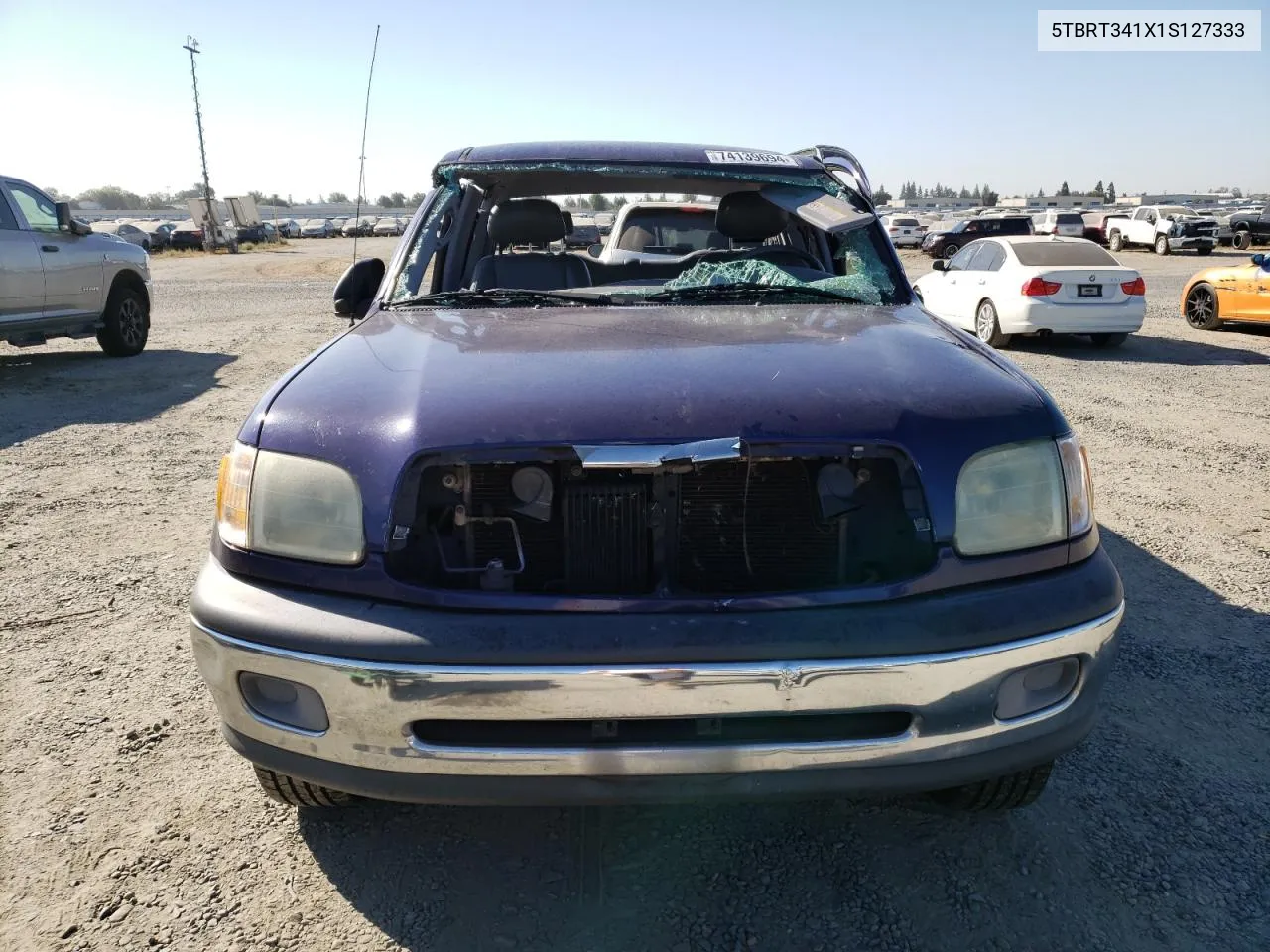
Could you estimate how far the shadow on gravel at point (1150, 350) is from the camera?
10195mm

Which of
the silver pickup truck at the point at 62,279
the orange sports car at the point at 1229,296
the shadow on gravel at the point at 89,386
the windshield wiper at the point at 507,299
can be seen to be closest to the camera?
the windshield wiper at the point at 507,299

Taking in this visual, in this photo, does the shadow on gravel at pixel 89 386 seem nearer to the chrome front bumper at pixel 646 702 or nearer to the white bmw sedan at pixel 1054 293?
the chrome front bumper at pixel 646 702

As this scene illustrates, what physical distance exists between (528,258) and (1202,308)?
12.1 m

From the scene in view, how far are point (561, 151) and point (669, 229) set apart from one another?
4.33 metres

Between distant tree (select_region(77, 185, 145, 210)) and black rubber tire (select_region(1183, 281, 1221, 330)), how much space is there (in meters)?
148

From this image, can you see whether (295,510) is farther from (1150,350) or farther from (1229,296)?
(1229,296)

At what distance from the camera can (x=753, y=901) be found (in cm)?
205

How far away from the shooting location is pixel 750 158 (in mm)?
3537

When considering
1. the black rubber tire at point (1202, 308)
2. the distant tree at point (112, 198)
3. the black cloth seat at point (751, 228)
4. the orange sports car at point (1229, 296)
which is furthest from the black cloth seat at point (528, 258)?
the distant tree at point (112, 198)

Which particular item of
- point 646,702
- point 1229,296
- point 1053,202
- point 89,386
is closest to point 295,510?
point 646,702

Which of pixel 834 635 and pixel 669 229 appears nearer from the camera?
pixel 834 635

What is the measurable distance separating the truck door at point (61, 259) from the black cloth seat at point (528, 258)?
24.6ft

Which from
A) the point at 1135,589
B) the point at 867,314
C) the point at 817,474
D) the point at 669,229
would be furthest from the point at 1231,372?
the point at 817,474

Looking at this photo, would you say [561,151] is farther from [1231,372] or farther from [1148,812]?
[1231,372]
